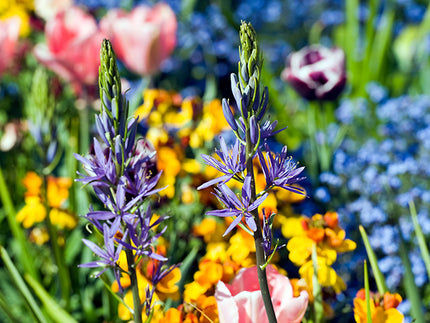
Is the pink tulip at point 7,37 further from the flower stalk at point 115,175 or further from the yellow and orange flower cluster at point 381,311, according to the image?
the yellow and orange flower cluster at point 381,311

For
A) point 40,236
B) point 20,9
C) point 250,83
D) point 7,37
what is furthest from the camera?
point 20,9

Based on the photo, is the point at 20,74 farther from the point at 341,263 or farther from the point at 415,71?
the point at 415,71

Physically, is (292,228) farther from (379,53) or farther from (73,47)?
(379,53)

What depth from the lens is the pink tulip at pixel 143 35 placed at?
161 centimetres

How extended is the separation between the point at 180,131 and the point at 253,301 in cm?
75

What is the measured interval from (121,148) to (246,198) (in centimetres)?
15

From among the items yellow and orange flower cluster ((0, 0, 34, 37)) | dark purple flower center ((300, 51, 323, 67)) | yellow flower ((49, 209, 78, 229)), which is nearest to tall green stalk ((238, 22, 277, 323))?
yellow flower ((49, 209, 78, 229))

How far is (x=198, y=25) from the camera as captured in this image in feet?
7.70

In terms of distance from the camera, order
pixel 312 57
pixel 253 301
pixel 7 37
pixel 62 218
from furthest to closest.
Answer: pixel 312 57 → pixel 7 37 → pixel 62 218 → pixel 253 301

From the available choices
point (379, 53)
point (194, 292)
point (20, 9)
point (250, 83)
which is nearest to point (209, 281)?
point (194, 292)

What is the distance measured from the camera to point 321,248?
2.71ft

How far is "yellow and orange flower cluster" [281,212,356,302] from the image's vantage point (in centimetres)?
79

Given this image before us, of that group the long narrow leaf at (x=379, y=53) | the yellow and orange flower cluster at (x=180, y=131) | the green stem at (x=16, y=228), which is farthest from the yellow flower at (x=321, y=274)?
the long narrow leaf at (x=379, y=53)

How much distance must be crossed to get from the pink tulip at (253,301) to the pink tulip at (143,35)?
3.72 feet
